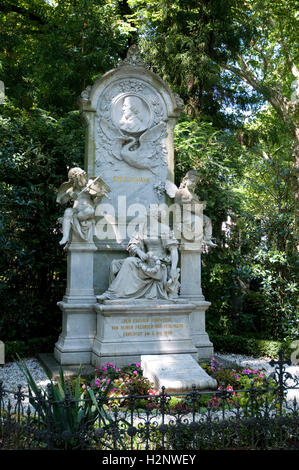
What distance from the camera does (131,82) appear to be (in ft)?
30.4

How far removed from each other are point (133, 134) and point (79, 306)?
138 inches

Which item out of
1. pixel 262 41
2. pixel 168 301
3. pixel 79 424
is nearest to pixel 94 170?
pixel 168 301

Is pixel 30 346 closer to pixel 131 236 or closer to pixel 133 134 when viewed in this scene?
pixel 131 236

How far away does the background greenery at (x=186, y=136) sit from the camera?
1046 centimetres

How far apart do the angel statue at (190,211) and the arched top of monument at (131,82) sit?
1455 mm

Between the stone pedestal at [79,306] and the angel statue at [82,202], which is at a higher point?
the angel statue at [82,202]

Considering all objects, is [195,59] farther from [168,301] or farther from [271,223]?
[168,301]

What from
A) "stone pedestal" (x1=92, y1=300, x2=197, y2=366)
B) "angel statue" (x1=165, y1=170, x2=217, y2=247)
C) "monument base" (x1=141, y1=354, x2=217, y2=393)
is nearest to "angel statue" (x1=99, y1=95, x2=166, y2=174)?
"angel statue" (x1=165, y1=170, x2=217, y2=247)

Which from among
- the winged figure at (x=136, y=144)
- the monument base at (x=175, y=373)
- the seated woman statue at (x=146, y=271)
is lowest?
the monument base at (x=175, y=373)

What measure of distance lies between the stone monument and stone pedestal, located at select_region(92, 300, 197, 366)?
2cm

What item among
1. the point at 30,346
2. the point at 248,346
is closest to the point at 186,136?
the point at 248,346

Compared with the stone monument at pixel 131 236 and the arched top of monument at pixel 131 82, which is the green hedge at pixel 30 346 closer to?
the stone monument at pixel 131 236

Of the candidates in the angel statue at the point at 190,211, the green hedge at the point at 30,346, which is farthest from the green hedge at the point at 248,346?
the green hedge at the point at 30,346

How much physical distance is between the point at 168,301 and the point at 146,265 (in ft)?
2.40
